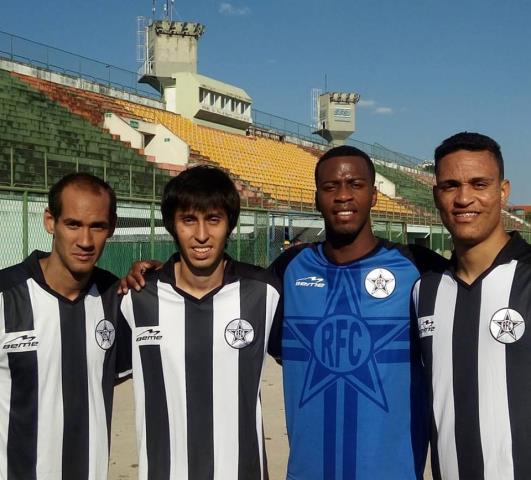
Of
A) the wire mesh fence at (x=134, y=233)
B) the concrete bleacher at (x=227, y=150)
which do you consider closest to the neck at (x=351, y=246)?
the wire mesh fence at (x=134, y=233)

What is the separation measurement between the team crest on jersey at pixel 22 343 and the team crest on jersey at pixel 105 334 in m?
0.25

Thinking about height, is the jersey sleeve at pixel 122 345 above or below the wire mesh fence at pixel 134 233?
below

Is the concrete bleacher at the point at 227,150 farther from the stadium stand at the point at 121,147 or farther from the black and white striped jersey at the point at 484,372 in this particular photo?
the black and white striped jersey at the point at 484,372

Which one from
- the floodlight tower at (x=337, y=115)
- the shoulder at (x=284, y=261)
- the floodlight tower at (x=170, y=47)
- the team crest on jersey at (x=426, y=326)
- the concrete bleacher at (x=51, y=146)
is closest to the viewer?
the team crest on jersey at (x=426, y=326)

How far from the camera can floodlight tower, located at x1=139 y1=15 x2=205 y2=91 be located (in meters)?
34.7

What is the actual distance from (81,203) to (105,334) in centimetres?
58

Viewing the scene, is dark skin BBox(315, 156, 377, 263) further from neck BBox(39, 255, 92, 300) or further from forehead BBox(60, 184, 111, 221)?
neck BBox(39, 255, 92, 300)

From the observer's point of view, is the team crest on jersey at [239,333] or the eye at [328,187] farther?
the eye at [328,187]

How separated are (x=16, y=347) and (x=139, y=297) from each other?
1.75ft

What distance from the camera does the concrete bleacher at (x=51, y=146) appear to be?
13.2 meters

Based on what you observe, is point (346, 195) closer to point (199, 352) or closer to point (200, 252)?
point (200, 252)

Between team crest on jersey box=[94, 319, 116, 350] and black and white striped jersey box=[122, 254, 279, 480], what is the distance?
0.09 meters

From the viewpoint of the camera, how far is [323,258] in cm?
279

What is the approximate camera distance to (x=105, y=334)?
8.30 ft
